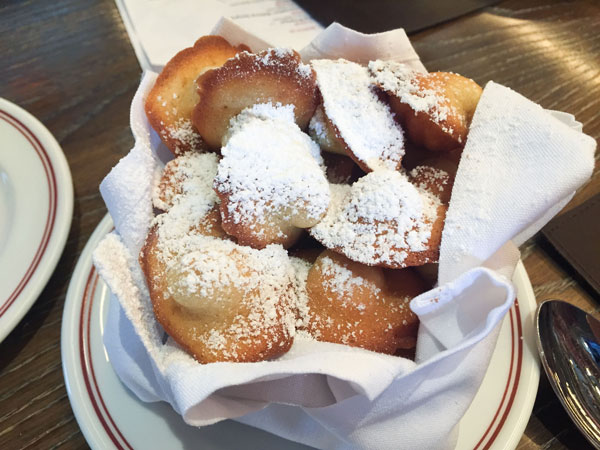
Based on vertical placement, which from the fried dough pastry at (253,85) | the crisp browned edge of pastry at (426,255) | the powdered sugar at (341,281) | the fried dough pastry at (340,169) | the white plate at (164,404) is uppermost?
the fried dough pastry at (253,85)

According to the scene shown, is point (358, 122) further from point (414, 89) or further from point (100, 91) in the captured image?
point (100, 91)

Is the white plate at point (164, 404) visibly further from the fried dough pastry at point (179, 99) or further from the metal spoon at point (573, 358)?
the fried dough pastry at point (179, 99)

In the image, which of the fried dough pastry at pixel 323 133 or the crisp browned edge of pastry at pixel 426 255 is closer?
the crisp browned edge of pastry at pixel 426 255

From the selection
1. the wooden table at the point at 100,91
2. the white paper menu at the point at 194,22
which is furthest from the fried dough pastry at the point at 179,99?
the white paper menu at the point at 194,22

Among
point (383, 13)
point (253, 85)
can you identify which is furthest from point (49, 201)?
point (383, 13)

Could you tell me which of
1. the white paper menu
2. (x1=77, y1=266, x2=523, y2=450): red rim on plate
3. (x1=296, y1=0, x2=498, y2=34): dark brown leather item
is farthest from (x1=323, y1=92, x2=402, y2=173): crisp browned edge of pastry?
(x1=296, y1=0, x2=498, y2=34): dark brown leather item

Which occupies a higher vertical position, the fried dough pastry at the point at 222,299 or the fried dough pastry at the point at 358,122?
the fried dough pastry at the point at 358,122

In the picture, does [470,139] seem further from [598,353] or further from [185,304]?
[598,353]
